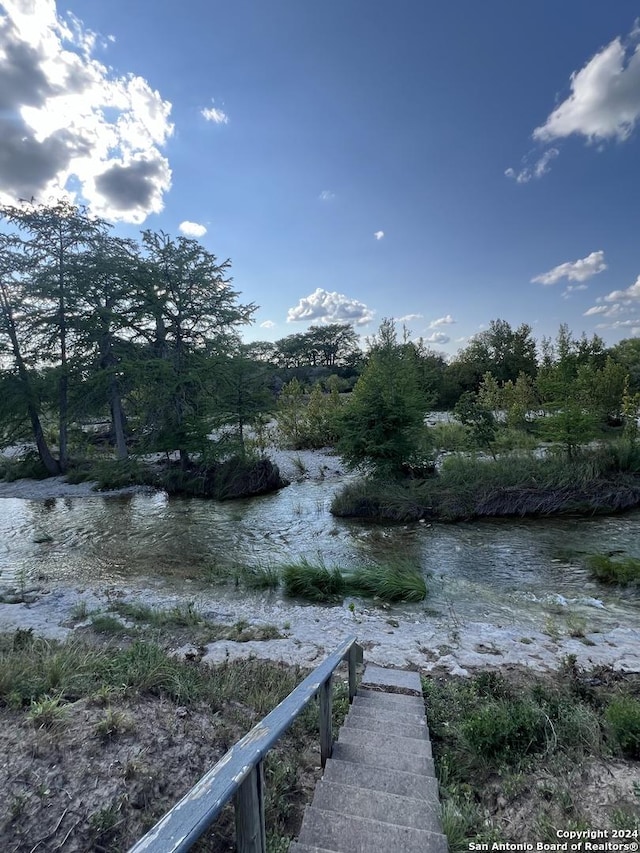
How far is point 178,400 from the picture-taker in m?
16.1

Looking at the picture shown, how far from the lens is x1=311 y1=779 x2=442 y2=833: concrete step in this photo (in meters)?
2.07

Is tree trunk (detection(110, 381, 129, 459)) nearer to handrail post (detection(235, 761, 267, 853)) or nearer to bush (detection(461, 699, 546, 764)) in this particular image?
bush (detection(461, 699, 546, 764))

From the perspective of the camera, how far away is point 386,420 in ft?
39.6

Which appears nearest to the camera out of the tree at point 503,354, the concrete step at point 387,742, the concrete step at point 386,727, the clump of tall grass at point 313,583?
the concrete step at point 387,742

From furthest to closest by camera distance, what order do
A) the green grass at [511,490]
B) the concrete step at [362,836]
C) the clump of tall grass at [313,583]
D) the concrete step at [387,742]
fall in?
1. the green grass at [511,490]
2. the clump of tall grass at [313,583]
3. the concrete step at [387,742]
4. the concrete step at [362,836]

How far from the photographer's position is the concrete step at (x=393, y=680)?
3.76m

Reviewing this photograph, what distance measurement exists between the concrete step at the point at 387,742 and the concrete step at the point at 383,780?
9.7 inches

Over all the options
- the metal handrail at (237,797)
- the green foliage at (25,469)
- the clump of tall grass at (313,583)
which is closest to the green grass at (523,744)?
the metal handrail at (237,797)

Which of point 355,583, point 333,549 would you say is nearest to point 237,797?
point 355,583

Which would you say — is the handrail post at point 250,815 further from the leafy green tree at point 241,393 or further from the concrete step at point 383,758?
the leafy green tree at point 241,393

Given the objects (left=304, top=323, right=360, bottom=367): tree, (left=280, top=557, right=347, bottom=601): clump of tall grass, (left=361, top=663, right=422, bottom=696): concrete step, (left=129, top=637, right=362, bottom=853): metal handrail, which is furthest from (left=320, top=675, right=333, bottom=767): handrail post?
(left=304, top=323, right=360, bottom=367): tree

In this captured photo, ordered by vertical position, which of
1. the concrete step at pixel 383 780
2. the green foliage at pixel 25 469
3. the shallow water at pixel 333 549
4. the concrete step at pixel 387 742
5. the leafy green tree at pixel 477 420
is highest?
the leafy green tree at pixel 477 420

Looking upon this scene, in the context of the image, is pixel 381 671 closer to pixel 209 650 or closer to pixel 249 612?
pixel 209 650

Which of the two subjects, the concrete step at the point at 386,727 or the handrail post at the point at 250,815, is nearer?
the handrail post at the point at 250,815
